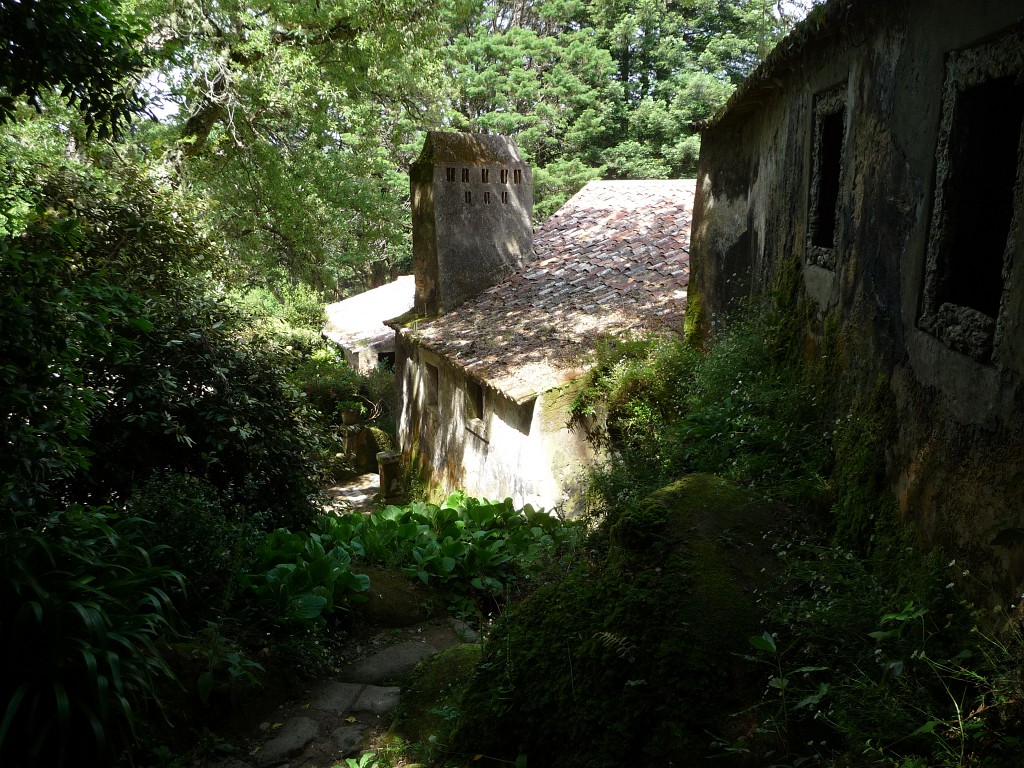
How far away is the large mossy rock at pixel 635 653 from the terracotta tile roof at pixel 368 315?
16604 millimetres

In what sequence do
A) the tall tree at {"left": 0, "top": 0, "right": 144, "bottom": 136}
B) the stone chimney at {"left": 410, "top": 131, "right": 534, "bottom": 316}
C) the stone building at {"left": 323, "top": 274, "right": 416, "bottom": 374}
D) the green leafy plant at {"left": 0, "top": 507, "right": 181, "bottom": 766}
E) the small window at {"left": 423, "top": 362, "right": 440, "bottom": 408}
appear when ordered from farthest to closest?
the stone building at {"left": 323, "top": 274, "right": 416, "bottom": 374}, the small window at {"left": 423, "top": 362, "right": 440, "bottom": 408}, the stone chimney at {"left": 410, "top": 131, "right": 534, "bottom": 316}, the tall tree at {"left": 0, "top": 0, "right": 144, "bottom": 136}, the green leafy plant at {"left": 0, "top": 507, "right": 181, "bottom": 766}

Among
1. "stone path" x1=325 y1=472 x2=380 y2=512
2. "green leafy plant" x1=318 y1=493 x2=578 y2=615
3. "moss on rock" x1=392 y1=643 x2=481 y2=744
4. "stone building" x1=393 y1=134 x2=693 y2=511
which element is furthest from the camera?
"stone path" x1=325 y1=472 x2=380 y2=512

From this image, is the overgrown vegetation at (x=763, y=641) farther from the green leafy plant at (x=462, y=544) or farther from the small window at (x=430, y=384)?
the small window at (x=430, y=384)

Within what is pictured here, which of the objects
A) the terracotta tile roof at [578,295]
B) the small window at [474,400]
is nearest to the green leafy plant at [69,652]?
the terracotta tile roof at [578,295]

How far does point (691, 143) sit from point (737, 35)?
4.15 meters

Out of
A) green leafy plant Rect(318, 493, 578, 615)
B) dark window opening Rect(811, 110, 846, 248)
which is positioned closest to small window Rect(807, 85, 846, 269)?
dark window opening Rect(811, 110, 846, 248)

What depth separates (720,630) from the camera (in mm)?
3248

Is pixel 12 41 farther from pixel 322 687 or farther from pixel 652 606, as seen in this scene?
pixel 652 606

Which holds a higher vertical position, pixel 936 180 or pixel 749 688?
pixel 936 180

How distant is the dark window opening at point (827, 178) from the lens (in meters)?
5.48

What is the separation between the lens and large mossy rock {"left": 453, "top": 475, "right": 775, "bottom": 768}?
3.01 m

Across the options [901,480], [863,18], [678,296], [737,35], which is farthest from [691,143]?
[901,480]

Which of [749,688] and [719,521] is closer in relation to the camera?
[749,688]

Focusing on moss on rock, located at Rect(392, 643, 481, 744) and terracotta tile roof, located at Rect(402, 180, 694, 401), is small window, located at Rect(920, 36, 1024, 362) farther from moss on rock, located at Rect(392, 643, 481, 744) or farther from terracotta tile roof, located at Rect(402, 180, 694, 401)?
terracotta tile roof, located at Rect(402, 180, 694, 401)
